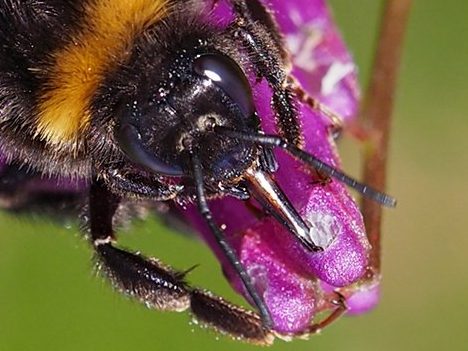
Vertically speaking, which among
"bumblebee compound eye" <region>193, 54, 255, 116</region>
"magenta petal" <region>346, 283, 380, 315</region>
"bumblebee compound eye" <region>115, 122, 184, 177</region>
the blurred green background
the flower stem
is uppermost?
"bumblebee compound eye" <region>193, 54, 255, 116</region>

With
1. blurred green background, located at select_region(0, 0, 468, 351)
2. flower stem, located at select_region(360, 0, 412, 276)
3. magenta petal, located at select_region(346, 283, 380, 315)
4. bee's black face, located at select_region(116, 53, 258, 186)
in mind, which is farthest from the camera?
blurred green background, located at select_region(0, 0, 468, 351)

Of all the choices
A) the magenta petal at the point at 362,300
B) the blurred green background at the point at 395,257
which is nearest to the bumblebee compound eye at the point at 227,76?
the magenta petal at the point at 362,300

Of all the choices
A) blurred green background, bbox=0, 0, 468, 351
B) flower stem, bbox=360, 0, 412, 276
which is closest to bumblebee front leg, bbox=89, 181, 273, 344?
flower stem, bbox=360, 0, 412, 276

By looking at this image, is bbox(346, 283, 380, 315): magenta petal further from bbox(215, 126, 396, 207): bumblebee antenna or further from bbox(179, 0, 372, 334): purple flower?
bbox(215, 126, 396, 207): bumblebee antenna

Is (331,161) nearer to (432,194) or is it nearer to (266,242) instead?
(266,242)

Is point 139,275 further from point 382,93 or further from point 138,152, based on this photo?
point 382,93

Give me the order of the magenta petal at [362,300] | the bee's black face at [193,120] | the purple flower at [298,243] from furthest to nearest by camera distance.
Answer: the magenta petal at [362,300], the purple flower at [298,243], the bee's black face at [193,120]

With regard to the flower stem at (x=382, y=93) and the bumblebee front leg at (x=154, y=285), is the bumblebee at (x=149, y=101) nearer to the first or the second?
the bumblebee front leg at (x=154, y=285)
